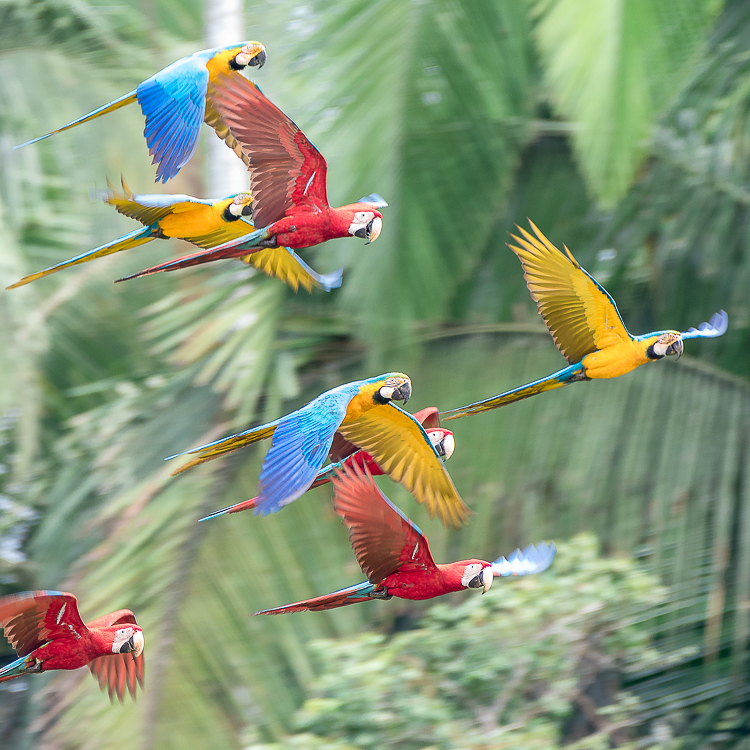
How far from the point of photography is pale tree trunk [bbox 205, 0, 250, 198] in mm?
2760

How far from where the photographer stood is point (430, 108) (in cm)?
286

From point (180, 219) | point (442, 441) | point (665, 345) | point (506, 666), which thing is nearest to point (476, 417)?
point (506, 666)

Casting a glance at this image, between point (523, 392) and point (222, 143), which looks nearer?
point (523, 392)

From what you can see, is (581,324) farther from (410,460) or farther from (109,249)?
(109,249)

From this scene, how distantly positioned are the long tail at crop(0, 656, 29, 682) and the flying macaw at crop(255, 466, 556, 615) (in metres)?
0.35

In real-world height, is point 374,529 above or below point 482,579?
above

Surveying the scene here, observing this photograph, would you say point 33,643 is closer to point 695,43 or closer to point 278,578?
point 278,578

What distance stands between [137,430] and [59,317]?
4.21ft

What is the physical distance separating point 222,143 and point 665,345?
Result: 1.69 metres

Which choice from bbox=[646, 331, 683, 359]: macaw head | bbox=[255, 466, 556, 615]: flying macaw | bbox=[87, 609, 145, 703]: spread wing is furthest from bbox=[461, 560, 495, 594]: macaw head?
bbox=[87, 609, 145, 703]: spread wing

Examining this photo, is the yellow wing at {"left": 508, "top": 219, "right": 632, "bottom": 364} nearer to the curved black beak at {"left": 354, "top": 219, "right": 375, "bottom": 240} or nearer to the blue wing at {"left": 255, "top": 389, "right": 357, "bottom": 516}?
the curved black beak at {"left": 354, "top": 219, "right": 375, "bottom": 240}

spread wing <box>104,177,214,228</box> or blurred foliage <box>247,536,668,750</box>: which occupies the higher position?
spread wing <box>104,177,214,228</box>

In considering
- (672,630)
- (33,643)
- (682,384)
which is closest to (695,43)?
(682,384)

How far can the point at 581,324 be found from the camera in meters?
1.59
